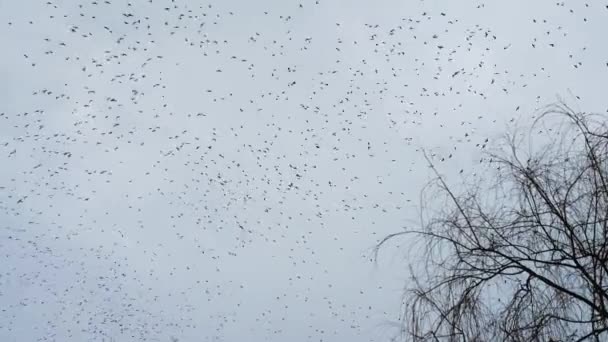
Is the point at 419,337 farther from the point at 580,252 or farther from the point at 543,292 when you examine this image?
the point at 580,252

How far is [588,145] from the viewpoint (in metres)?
6.41

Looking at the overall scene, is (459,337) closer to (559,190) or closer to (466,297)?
(466,297)

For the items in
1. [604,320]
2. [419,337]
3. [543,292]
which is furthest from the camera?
[419,337]

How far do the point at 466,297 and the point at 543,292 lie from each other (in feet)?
2.57

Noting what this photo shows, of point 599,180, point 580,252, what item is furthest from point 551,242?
point 599,180

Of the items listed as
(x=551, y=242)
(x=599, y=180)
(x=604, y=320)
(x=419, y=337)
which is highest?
(x=599, y=180)

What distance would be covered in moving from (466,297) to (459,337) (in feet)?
1.41

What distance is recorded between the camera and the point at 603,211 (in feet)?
19.9

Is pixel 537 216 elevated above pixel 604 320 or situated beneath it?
elevated above

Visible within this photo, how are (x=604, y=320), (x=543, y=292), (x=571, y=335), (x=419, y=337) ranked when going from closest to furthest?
1. (x=604, y=320)
2. (x=571, y=335)
3. (x=543, y=292)
4. (x=419, y=337)

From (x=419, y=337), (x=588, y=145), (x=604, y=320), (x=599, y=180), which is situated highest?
(x=588, y=145)

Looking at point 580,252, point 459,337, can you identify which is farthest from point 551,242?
point 459,337

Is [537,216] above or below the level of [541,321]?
above

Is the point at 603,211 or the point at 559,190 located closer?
the point at 603,211
